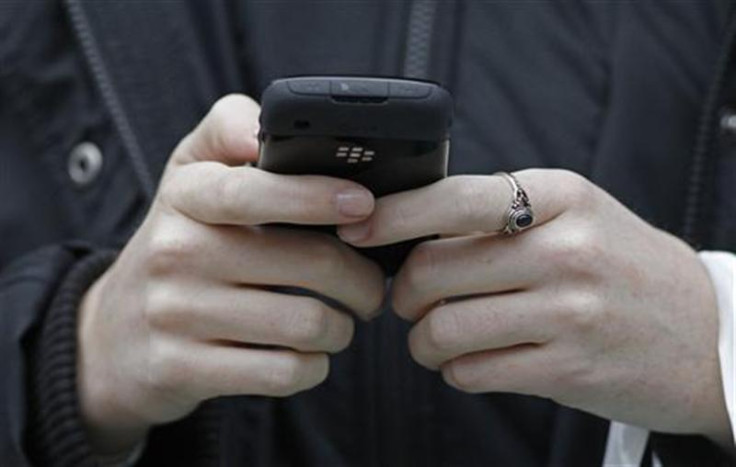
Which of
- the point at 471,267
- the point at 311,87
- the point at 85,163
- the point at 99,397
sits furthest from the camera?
the point at 85,163

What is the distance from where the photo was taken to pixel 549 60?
3.33 ft

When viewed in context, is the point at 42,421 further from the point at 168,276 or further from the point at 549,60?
the point at 549,60

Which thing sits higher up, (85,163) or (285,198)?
(285,198)

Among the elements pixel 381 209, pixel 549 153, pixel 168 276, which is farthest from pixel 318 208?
pixel 549 153

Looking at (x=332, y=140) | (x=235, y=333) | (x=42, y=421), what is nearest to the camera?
(x=332, y=140)

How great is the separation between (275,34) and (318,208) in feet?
0.97

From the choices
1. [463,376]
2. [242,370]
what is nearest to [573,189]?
[463,376]

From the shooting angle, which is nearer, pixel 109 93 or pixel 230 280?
pixel 230 280

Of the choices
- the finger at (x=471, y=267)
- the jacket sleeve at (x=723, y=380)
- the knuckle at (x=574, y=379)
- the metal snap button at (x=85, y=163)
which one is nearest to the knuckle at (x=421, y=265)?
the finger at (x=471, y=267)

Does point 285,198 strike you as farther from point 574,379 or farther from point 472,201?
point 574,379

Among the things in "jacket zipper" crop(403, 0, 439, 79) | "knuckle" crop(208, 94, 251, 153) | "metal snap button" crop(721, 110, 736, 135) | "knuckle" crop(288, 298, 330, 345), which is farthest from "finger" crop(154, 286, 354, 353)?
"metal snap button" crop(721, 110, 736, 135)

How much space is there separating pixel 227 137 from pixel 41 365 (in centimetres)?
25

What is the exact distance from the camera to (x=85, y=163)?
1068 mm

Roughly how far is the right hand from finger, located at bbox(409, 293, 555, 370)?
5cm
